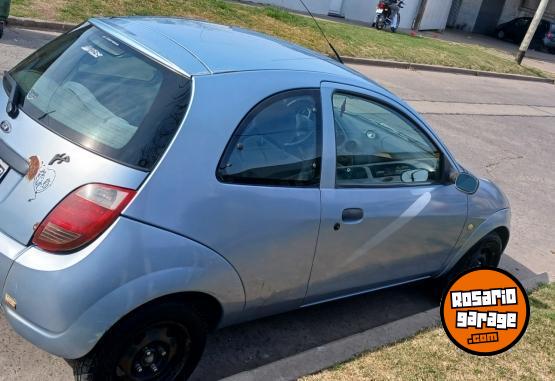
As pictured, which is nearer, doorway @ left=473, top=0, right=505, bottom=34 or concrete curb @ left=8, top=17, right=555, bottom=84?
concrete curb @ left=8, top=17, right=555, bottom=84

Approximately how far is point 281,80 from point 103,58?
0.94 metres

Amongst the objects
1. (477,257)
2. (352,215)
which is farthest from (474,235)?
(352,215)

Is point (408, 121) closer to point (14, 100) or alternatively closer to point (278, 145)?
point (278, 145)

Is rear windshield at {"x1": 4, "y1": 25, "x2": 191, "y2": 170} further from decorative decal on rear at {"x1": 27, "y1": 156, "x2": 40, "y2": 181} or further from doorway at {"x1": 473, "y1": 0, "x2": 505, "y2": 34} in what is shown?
doorway at {"x1": 473, "y1": 0, "x2": 505, "y2": 34}

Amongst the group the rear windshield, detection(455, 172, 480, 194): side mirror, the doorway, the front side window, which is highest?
the rear windshield

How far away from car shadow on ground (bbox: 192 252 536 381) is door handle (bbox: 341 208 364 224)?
98cm

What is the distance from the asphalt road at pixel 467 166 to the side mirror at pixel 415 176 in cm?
114

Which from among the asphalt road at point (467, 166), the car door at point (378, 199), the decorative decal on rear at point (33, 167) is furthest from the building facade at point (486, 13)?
the decorative decal on rear at point (33, 167)

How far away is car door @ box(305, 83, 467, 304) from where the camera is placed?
3.48m

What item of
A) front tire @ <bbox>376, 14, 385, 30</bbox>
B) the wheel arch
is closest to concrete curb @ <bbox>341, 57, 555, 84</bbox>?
front tire @ <bbox>376, 14, 385, 30</bbox>

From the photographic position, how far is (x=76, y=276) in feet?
8.43

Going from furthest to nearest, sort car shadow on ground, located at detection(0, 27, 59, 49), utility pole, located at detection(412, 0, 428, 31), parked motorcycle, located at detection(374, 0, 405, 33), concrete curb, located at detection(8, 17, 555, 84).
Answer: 1. utility pole, located at detection(412, 0, 428, 31)
2. parked motorcycle, located at detection(374, 0, 405, 33)
3. concrete curb, located at detection(8, 17, 555, 84)
4. car shadow on ground, located at detection(0, 27, 59, 49)

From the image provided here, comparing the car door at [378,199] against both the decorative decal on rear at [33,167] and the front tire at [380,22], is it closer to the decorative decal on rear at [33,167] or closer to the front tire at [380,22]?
the decorative decal on rear at [33,167]

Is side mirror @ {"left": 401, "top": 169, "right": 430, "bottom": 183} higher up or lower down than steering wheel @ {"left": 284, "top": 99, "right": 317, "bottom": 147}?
lower down
